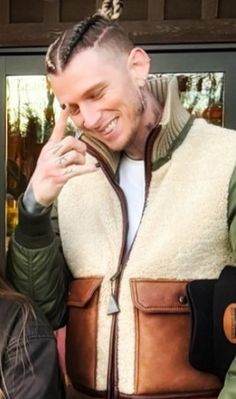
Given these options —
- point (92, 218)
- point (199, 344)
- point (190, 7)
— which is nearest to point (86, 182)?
point (92, 218)

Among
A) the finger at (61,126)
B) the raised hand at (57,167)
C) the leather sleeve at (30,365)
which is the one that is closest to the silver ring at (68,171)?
the raised hand at (57,167)

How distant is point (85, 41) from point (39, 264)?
46 centimetres

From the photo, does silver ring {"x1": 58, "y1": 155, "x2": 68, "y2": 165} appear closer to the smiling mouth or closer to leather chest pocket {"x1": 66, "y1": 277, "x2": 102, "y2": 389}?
the smiling mouth

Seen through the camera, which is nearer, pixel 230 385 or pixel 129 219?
pixel 230 385

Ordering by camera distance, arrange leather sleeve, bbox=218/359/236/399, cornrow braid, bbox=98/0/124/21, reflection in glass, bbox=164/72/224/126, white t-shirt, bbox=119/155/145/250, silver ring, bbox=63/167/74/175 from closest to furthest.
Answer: leather sleeve, bbox=218/359/236/399, silver ring, bbox=63/167/74/175, white t-shirt, bbox=119/155/145/250, cornrow braid, bbox=98/0/124/21, reflection in glass, bbox=164/72/224/126

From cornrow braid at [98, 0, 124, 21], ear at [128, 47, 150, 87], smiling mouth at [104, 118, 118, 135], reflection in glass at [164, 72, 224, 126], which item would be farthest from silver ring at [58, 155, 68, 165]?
reflection in glass at [164, 72, 224, 126]

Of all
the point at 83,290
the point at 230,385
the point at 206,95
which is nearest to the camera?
the point at 230,385

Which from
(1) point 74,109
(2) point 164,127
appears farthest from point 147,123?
→ (1) point 74,109

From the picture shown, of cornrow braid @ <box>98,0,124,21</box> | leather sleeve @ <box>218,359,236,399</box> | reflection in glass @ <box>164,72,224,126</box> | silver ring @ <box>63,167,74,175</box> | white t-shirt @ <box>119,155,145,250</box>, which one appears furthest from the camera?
reflection in glass @ <box>164,72,224,126</box>

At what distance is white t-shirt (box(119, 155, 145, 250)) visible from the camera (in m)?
1.81

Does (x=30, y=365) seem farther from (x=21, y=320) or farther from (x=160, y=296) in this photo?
(x=160, y=296)

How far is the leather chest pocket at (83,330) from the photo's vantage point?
5.89 feet

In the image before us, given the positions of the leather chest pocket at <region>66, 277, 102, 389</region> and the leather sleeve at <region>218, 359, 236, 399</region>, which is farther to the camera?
the leather chest pocket at <region>66, 277, 102, 389</region>

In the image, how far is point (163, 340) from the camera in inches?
68.6
